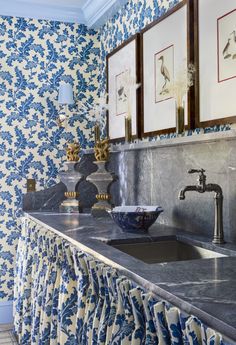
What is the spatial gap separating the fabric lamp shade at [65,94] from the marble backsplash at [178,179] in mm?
731

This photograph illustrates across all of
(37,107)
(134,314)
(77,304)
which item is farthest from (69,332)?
(37,107)

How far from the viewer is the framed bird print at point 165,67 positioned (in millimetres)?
2490

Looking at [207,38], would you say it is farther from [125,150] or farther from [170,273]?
[170,273]

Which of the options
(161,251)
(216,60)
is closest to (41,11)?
(216,60)

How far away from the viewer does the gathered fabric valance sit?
1140mm

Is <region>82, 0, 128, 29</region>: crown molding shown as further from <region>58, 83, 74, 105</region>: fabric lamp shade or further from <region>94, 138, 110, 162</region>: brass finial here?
<region>94, 138, 110, 162</region>: brass finial

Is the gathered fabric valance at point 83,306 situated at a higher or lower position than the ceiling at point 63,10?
lower

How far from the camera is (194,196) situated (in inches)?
89.9

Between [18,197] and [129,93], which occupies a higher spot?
[129,93]

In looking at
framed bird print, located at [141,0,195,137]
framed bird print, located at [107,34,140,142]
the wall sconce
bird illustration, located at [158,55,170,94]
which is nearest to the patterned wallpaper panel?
the wall sconce

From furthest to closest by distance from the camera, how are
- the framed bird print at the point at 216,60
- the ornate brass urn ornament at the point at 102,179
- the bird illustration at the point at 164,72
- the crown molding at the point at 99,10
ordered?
the crown molding at the point at 99,10 → the ornate brass urn ornament at the point at 102,179 → the bird illustration at the point at 164,72 → the framed bird print at the point at 216,60

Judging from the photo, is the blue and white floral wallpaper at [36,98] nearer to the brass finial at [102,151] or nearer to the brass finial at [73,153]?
the brass finial at [73,153]

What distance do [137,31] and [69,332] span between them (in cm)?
212

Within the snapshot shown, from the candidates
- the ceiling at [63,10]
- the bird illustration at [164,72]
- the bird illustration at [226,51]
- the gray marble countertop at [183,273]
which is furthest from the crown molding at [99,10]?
the gray marble countertop at [183,273]
